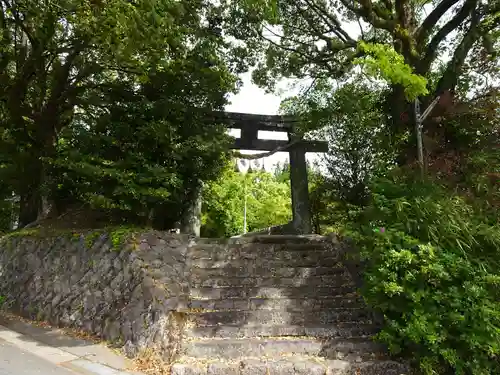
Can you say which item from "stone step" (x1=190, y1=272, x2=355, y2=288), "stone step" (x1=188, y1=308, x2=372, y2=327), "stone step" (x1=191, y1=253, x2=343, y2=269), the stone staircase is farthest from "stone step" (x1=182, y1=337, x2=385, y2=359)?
"stone step" (x1=191, y1=253, x2=343, y2=269)

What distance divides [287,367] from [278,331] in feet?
2.66

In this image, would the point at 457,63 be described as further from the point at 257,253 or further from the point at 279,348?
the point at 279,348

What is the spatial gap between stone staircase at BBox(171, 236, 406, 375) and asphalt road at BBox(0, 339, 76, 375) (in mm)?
1535

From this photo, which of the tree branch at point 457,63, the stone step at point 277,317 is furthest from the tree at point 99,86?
the tree branch at point 457,63

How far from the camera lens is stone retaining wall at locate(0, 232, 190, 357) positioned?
5.45 metres

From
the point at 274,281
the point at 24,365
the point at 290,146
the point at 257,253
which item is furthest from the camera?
the point at 290,146

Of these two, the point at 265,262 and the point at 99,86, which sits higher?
the point at 99,86

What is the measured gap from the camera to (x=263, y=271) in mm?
7047

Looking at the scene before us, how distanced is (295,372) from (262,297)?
1.67 metres

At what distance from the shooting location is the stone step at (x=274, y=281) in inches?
260

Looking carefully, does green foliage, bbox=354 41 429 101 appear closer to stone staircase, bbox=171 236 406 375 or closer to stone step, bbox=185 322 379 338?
stone staircase, bbox=171 236 406 375

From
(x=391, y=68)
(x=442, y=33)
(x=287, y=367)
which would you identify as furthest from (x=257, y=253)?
(x=442, y=33)

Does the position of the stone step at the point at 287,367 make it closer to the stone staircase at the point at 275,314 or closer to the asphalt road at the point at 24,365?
the stone staircase at the point at 275,314

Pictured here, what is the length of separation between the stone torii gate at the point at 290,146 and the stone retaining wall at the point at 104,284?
4276 mm
